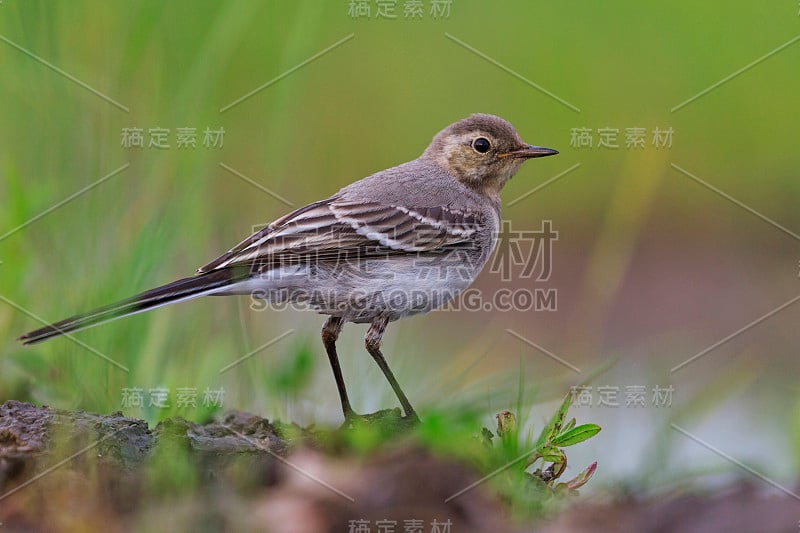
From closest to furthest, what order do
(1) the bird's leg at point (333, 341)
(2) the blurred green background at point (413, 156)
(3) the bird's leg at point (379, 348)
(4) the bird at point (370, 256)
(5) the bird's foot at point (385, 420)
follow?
(5) the bird's foot at point (385, 420), (2) the blurred green background at point (413, 156), (3) the bird's leg at point (379, 348), (4) the bird at point (370, 256), (1) the bird's leg at point (333, 341)

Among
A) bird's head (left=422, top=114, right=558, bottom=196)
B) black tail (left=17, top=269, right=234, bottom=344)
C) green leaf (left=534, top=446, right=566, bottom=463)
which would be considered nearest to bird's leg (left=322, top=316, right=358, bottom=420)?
black tail (left=17, top=269, right=234, bottom=344)

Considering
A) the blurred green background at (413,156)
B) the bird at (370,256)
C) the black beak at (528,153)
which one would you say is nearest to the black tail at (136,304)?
the bird at (370,256)

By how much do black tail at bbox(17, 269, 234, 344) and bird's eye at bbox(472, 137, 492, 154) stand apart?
2.40m

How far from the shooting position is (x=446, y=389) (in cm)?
492

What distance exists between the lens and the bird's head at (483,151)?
676 centimetres

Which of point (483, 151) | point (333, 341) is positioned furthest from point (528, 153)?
point (333, 341)

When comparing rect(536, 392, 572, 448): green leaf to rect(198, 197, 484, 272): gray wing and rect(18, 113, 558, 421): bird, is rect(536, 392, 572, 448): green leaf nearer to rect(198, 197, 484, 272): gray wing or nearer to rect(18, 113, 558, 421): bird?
rect(18, 113, 558, 421): bird

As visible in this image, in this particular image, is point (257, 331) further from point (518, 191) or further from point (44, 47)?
point (518, 191)

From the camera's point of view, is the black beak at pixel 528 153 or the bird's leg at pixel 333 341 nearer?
the bird's leg at pixel 333 341

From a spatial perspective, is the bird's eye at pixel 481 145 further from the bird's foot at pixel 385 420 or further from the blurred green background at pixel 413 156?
the bird's foot at pixel 385 420

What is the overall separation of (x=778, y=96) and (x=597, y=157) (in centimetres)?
195

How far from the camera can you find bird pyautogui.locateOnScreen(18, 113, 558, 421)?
552cm

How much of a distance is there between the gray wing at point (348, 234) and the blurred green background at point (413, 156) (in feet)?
1.16

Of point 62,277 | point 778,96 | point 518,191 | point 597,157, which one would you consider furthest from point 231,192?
point 778,96
